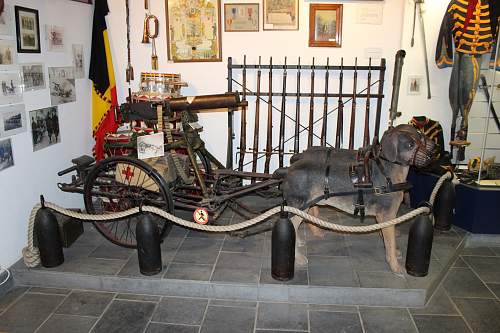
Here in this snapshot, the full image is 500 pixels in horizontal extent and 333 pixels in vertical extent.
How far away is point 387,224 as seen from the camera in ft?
11.6

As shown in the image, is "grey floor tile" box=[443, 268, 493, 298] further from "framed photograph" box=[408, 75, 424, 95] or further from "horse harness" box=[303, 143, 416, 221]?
"framed photograph" box=[408, 75, 424, 95]

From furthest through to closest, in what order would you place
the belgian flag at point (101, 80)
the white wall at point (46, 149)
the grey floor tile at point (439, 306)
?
the belgian flag at point (101, 80), the white wall at point (46, 149), the grey floor tile at point (439, 306)

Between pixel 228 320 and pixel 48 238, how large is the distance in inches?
68.8

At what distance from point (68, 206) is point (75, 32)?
1.99 meters

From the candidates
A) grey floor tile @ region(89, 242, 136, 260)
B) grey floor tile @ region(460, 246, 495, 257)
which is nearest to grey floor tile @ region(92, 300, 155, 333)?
grey floor tile @ region(89, 242, 136, 260)

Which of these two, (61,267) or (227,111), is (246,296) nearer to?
(61,267)

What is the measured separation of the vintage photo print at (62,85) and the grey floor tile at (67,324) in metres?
2.23

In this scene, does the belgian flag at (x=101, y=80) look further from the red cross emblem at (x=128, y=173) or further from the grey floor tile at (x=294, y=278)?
the grey floor tile at (x=294, y=278)

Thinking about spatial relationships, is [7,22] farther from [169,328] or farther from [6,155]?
[169,328]

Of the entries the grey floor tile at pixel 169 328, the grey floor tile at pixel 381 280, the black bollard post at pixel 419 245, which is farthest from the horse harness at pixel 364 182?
the grey floor tile at pixel 169 328

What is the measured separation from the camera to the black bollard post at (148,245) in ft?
11.6

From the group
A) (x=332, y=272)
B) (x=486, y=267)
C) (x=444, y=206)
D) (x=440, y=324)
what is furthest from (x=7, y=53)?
(x=486, y=267)

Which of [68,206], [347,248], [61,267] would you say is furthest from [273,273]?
[68,206]

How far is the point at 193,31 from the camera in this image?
5.46 meters
